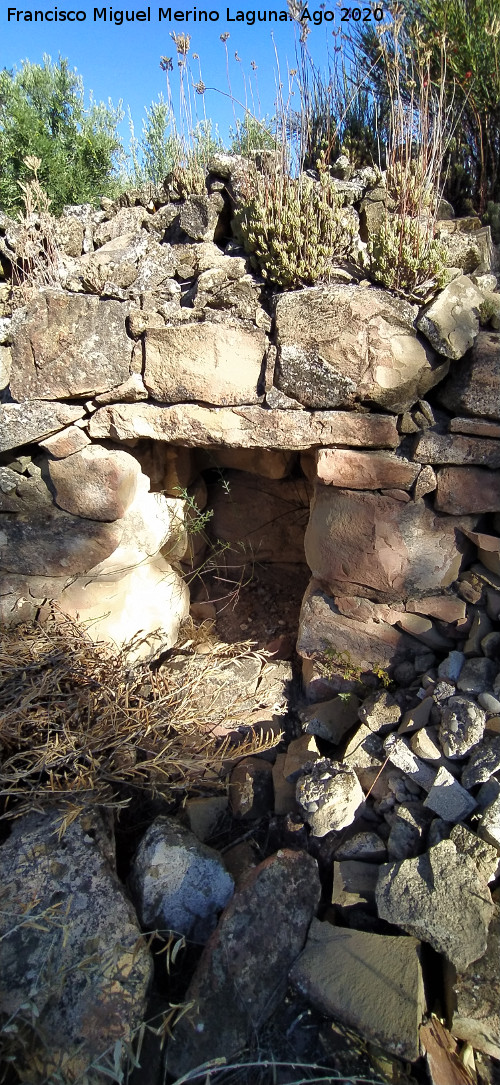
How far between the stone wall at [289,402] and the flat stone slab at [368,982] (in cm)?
117

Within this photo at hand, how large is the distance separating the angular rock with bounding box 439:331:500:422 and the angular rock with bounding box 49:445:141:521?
1.49 metres

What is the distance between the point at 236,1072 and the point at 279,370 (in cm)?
233

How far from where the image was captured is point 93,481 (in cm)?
278

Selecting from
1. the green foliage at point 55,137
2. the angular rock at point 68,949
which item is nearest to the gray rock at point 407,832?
the angular rock at point 68,949

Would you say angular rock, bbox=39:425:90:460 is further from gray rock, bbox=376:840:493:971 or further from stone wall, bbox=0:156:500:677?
gray rock, bbox=376:840:493:971

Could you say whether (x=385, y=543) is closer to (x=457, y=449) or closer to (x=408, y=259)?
(x=457, y=449)

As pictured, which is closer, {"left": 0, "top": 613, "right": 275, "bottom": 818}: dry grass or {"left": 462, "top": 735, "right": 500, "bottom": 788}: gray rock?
{"left": 462, "top": 735, "right": 500, "bottom": 788}: gray rock

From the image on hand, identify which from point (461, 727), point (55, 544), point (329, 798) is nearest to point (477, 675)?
point (461, 727)

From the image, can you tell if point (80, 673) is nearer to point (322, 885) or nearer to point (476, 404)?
point (322, 885)

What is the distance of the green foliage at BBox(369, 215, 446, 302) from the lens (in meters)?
2.43

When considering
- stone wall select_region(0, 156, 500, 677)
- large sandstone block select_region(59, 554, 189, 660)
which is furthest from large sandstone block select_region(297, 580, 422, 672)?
large sandstone block select_region(59, 554, 189, 660)

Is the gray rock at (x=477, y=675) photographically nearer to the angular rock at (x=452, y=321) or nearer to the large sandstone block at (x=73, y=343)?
the angular rock at (x=452, y=321)

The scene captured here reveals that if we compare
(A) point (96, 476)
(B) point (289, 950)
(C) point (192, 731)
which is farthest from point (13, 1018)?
(A) point (96, 476)

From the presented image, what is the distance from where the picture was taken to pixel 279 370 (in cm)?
255
